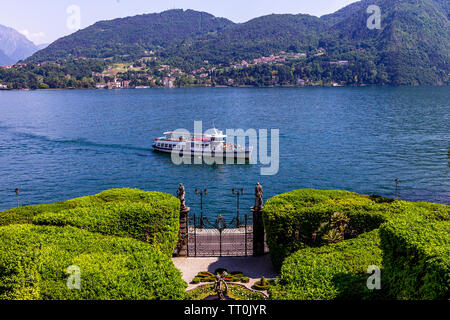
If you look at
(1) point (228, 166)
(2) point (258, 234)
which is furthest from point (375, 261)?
(1) point (228, 166)

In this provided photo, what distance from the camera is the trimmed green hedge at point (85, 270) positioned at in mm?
11539

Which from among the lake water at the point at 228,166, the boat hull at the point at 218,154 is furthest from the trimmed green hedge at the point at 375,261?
the boat hull at the point at 218,154

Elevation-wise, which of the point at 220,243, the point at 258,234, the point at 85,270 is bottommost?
the point at 220,243

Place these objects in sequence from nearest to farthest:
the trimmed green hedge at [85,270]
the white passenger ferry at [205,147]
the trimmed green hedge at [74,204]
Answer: the trimmed green hedge at [85,270] < the trimmed green hedge at [74,204] < the white passenger ferry at [205,147]

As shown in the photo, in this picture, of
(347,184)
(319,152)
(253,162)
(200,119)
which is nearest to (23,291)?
(347,184)

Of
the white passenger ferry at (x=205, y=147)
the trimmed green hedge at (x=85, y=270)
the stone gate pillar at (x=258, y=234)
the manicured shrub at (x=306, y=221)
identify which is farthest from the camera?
the white passenger ferry at (x=205, y=147)

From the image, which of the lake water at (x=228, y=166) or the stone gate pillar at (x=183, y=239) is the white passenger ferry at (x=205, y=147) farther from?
the stone gate pillar at (x=183, y=239)

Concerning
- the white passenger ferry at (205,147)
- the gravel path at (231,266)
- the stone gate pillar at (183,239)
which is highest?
the white passenger ferry at (205,147)

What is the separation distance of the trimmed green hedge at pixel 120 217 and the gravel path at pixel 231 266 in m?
1.53

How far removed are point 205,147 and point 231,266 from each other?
4075 centimetres

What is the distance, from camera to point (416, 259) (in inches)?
461

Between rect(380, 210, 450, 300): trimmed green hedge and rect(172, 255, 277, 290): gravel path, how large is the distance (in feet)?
24.2

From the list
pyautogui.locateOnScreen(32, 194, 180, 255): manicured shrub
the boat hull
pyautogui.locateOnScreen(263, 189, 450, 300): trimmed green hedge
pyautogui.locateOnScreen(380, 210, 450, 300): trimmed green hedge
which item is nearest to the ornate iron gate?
pyautogui.locateOnScreen(32, 194, 180, 255): manicured shrub

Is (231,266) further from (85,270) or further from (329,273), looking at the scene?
(85,270)
